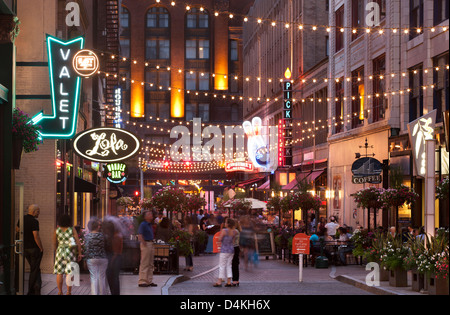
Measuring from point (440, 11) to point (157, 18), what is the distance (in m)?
73.4

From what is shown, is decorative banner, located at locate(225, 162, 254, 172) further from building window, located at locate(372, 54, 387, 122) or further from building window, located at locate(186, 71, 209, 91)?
building window, located at locate(372, 54, 387, 122)

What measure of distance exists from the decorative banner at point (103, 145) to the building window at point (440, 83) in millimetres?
16454

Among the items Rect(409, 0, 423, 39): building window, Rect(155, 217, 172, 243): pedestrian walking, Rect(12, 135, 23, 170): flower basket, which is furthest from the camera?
Rect(409, 0, 423, 39): building window

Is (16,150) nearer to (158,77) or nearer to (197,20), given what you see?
(158,77)

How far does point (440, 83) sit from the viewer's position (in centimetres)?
3123

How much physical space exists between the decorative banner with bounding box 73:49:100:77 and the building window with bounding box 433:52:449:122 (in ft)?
47.7

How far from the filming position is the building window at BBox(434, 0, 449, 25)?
30381 millimetres

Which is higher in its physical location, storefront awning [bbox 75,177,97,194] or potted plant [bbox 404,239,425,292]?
storefront awning [bbox 75,177,97,194]

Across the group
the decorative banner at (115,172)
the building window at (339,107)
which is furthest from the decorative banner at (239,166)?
the decorative banner at (115,172)

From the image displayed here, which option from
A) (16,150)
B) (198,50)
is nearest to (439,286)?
(16,150)

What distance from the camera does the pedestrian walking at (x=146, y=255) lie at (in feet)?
64.1

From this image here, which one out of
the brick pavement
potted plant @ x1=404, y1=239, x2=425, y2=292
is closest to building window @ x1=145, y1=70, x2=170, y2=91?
the brick pavement
